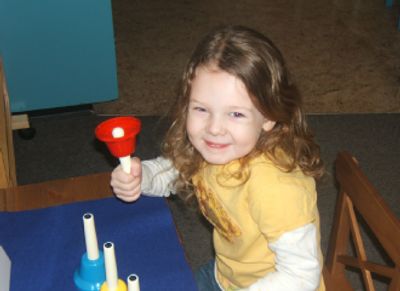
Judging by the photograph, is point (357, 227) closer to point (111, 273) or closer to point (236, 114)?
point (236, 114)

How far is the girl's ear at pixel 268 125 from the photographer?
948mm

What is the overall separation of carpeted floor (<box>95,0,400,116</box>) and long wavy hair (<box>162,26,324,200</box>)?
1.75 metres

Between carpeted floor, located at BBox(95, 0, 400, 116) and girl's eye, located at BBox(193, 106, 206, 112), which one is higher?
girl's eye, located at BBox(193, 106, 206, 112)

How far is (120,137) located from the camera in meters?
0.79

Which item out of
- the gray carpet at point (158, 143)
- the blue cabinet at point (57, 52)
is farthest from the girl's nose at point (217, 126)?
the blue cabinet at point (57, 52)

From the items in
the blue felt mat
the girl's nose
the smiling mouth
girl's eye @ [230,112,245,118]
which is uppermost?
girl's eye @ [230,112,245,118]

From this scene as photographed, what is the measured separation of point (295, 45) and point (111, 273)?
9.93ft

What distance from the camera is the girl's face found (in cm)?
87

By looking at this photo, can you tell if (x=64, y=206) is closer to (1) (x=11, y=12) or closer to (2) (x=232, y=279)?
(2) (x=232, y=279)

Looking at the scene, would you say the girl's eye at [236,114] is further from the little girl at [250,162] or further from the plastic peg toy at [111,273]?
the plastic peg toy at [111,273]

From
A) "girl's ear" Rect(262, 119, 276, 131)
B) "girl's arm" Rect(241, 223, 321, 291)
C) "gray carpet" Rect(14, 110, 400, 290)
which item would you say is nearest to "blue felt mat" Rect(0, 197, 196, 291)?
"girl's arm" Rect(241, 223, 321, 291)

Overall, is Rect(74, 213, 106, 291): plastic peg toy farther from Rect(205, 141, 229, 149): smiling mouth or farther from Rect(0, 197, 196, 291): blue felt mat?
Rect(205, 141, 229, 149): smiling mouth

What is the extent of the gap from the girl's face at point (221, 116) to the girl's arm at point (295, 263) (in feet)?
0.56

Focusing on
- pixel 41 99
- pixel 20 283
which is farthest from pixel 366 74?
pixel 20 283
